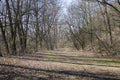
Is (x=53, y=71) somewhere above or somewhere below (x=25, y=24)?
below

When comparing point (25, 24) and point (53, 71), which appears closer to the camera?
point (53, 71)

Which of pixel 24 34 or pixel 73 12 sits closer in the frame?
pixel 24 34

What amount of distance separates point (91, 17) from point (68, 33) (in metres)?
10.9

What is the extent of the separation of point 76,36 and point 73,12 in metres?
6.38

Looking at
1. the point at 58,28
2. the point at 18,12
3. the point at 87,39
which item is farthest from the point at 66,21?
the point at 18,12

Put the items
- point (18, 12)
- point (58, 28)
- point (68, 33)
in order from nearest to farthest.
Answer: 1. point (18, 12)
2. point (68, 33)
3. point (58, 28)

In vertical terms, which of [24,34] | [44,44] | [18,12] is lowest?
[44,44]

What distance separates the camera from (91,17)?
53.9m

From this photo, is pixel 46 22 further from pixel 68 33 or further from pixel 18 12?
pixel 18 12

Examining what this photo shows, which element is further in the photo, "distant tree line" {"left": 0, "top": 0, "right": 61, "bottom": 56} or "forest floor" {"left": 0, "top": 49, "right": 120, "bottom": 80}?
"distant tree line" {"left": 0, "top": 0, "right": 61, "bottom": 56}

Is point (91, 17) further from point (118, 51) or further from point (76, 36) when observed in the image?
point (118, 51)

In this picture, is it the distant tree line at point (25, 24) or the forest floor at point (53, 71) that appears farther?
the distant tree line at point (25, 24)

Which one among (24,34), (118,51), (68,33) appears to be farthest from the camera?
(68,33)

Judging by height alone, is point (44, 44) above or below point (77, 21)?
below
